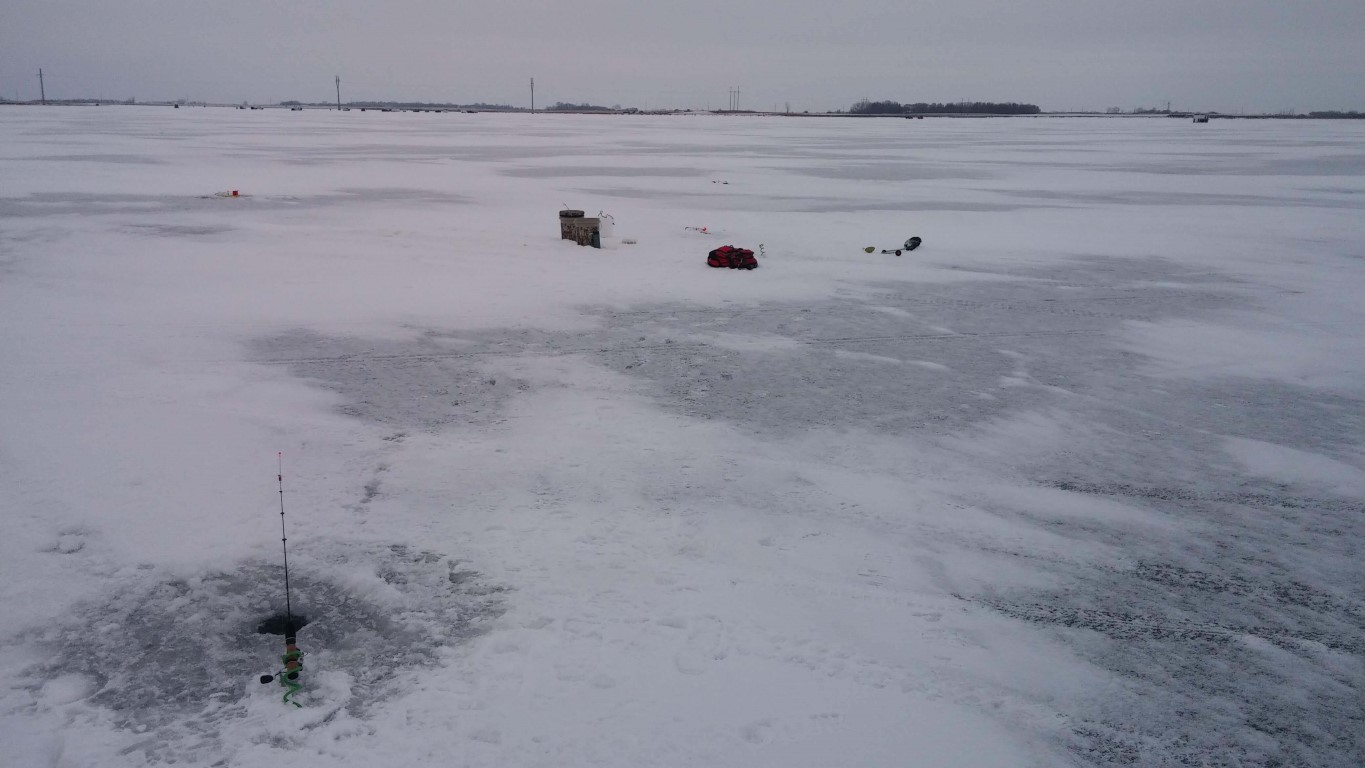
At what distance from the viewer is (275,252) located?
15.2 metres

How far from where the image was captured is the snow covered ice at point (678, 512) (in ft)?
13.8

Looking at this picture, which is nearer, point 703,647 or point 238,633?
point 703,647

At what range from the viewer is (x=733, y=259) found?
47.9 feet

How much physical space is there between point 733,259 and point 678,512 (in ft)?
29.4

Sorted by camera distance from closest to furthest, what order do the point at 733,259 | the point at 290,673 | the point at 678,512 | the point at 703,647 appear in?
the point at 290,673 → the point at 703,647 → the point at 678,512 → the point at 733,259

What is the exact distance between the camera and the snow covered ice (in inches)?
166

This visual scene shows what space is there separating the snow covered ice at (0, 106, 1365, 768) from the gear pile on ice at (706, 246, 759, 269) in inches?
16.1

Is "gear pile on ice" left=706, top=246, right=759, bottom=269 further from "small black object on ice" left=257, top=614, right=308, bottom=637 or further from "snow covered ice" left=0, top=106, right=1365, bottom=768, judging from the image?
"small black object on ice" left=257, top=614, right=308, bottom=637

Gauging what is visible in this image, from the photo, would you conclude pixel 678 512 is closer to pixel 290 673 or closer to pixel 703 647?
pixel 703 647

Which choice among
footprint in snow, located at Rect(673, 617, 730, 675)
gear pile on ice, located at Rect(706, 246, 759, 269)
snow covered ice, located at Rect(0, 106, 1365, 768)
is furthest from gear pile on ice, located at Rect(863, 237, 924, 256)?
footprint in snow, located at Rect(673, 617, 730, 675)

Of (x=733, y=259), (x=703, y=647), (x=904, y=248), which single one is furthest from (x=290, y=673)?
(x=904, y=248)

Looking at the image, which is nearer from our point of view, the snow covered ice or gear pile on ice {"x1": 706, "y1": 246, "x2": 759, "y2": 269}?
the snow covered ice

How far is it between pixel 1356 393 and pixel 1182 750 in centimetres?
688

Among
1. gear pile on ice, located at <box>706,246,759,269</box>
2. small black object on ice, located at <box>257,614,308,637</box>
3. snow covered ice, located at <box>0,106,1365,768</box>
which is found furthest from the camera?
gear pile on ice, located at <box>706,246,759,269</box>
